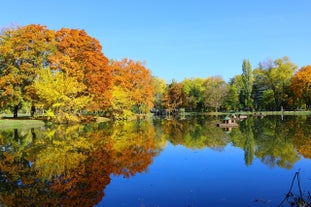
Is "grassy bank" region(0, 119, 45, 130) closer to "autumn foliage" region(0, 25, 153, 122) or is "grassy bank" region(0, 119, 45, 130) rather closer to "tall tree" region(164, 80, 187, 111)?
"autumn foliage" region(0, 25, 153, 122)

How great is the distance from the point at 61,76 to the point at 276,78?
65851 mm

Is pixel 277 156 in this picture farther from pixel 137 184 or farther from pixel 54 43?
pixel 54 43

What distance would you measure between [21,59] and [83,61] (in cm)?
896

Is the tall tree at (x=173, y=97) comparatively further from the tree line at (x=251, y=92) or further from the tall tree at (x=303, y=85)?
the tall tree at (x=303, y=85)

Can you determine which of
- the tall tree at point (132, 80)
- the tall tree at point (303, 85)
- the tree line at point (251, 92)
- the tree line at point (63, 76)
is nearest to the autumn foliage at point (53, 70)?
the tree line at point (63, 76)

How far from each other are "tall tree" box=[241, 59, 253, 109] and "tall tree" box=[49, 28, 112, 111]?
55121mm

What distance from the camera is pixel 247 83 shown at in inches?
3622

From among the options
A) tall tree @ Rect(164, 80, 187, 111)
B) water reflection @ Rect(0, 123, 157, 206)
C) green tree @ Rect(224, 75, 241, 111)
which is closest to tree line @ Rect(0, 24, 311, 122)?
water reflection @ Rect(0, 123, 157, 206)

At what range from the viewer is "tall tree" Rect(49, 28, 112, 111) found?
45.0 metres

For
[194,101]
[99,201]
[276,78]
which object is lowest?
[99,201]

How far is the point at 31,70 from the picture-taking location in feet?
142

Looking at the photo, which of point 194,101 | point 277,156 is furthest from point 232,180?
point 194,101

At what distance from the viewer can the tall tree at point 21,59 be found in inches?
1658

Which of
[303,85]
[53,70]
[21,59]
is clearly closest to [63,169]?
[53,70]
